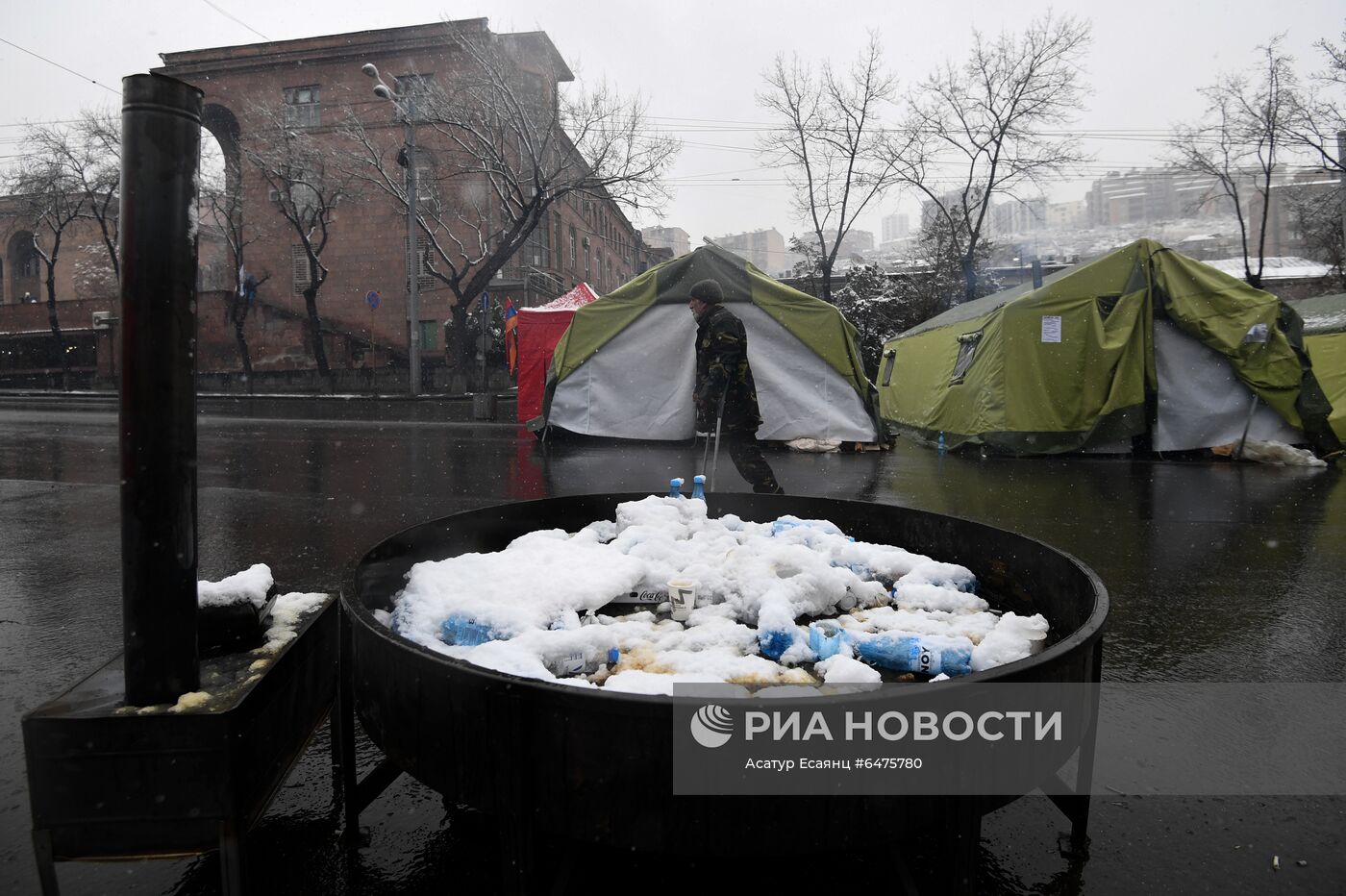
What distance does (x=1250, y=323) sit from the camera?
1090 cm

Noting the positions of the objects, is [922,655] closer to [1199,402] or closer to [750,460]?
[750,460]

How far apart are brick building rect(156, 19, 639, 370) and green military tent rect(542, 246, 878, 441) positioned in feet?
75.6

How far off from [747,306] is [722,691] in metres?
10.3

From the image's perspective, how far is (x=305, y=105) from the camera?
35531 mm

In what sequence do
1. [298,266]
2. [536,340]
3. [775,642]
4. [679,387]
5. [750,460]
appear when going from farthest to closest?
1. [298,266]
2. [536,340]
3. [679,387]
4. [750,460]
5. [775,642]

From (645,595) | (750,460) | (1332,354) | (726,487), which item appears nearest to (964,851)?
(645,595)

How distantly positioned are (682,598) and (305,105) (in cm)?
4058

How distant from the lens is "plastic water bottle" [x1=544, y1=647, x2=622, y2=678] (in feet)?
7.04

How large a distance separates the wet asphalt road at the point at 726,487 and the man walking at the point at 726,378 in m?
2.15

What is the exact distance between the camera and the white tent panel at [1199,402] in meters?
11.4

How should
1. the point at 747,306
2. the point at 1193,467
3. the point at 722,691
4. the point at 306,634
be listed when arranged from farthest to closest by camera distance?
the point at 747,306 < the point at 1193,467 < the point at 306,634 < the point at 722,691

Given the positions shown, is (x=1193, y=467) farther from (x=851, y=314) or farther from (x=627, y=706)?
(x=851, y=314)

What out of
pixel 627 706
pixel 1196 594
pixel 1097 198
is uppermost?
pixel 1097 198

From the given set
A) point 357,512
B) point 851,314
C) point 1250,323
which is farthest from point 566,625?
point 851,314
